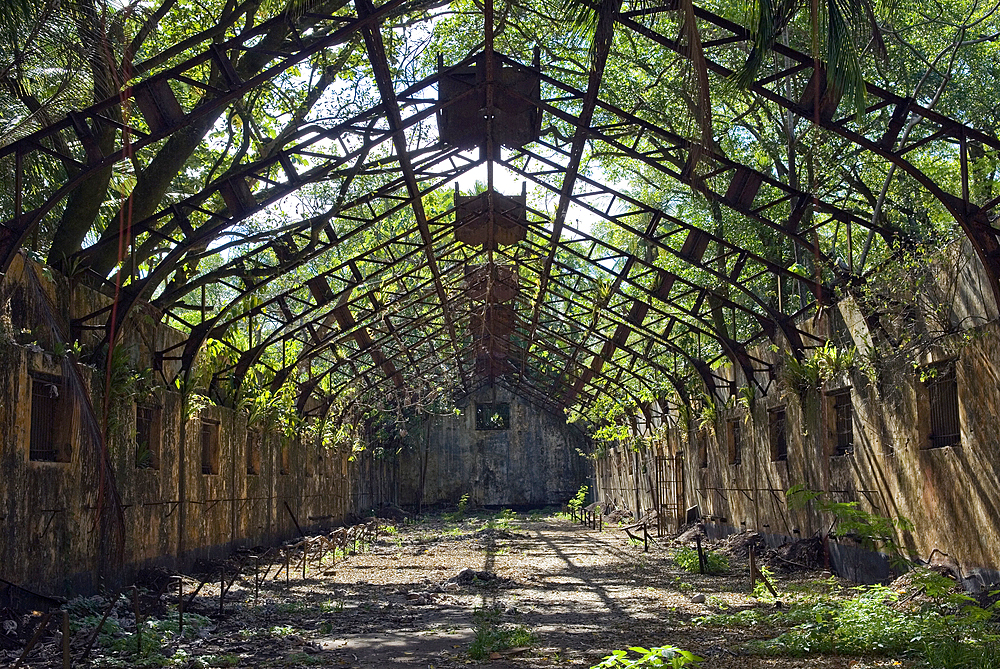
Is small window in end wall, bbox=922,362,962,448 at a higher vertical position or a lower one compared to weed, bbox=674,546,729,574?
higher

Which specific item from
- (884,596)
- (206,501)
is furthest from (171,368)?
(884,596)

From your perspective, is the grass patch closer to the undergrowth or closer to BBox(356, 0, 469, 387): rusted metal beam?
the undergrowth

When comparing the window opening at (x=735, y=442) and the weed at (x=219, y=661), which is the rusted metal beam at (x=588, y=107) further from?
the weed at (x=219, y=661)

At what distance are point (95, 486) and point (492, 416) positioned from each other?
110 feet

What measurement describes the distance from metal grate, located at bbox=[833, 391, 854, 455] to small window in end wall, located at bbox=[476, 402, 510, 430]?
31.2m

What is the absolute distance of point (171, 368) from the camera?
16141 mm

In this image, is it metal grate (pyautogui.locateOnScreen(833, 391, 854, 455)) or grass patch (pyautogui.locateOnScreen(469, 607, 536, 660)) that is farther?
metal grate (pyautogui.locateOnScreen(833, 391, 854, 455))

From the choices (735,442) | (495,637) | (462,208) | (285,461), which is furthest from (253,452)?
(495,637)

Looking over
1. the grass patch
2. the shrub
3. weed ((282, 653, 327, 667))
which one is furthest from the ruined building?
the shrub

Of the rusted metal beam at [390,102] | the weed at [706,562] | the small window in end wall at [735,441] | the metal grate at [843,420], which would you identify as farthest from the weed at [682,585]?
the rusted metal beam at [390,102]

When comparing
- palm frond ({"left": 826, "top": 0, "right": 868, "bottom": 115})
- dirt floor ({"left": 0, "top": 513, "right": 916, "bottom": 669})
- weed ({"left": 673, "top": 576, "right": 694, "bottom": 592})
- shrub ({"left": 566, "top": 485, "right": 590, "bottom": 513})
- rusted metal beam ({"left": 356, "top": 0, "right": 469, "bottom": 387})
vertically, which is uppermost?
rusted metal beam ({"left": 356, "top": 0, "right": 469, "bottom": 387})

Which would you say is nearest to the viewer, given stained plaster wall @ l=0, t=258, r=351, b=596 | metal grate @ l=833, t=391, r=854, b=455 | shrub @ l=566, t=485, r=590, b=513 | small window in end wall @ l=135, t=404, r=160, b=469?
stained plaster wall @ l=0, t=258, r=351, b=596

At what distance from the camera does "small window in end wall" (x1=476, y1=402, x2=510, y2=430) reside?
150 ft

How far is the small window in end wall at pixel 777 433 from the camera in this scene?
696 inches
